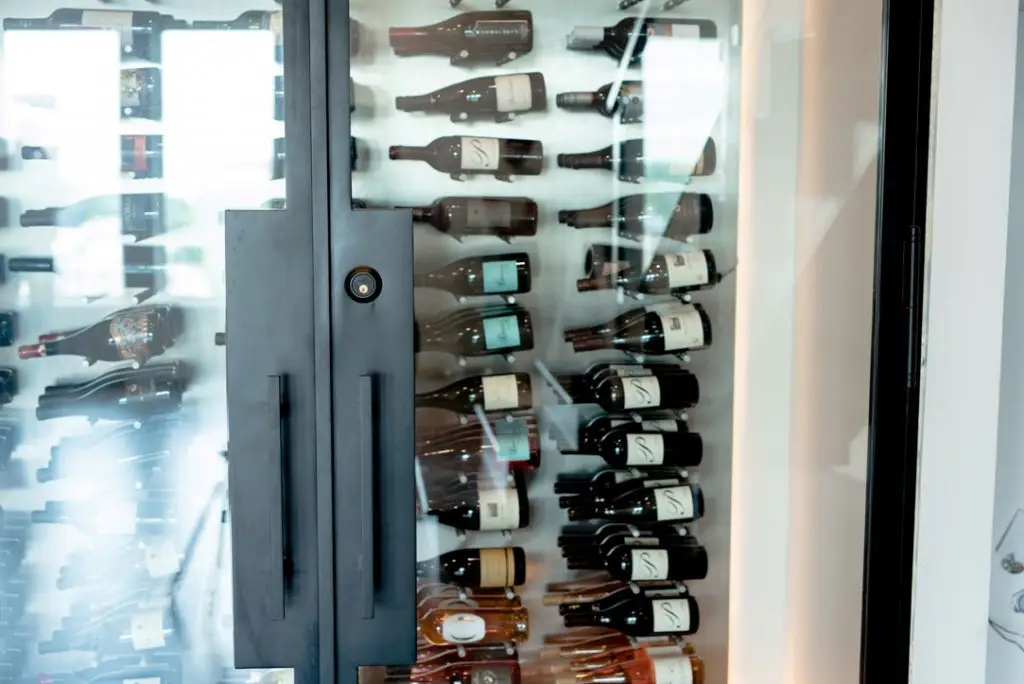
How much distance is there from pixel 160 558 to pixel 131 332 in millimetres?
342

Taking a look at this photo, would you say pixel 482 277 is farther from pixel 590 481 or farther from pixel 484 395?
pixel 590 481

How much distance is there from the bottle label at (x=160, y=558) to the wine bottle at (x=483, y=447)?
40cm

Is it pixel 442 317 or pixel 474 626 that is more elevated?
pixel 442 317

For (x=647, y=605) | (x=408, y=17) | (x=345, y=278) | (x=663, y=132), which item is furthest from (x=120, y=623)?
(x=663, y=132)

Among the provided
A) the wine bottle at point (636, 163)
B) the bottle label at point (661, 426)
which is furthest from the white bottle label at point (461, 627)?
the wine bottle at point (636, 163)

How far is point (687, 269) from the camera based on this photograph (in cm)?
148

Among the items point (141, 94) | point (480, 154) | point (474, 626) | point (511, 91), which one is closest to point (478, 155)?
point (480, 154)

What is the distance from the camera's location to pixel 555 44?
4.62 ft

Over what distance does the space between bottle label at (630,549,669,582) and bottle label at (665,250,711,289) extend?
424 mm

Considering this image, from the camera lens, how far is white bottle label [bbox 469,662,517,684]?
57.0 inches

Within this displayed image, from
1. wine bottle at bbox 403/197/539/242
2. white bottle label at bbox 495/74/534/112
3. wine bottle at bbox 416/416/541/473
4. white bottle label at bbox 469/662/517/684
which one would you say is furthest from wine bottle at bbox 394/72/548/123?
white bottle label at bbox 469/662/517/684

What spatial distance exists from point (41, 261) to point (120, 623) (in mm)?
552

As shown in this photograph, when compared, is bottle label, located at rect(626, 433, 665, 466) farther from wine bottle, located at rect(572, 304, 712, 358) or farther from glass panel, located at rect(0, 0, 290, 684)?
glass panel, located at rect(0, 0, 290, 684)

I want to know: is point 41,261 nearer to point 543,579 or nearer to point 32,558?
point 32,558
